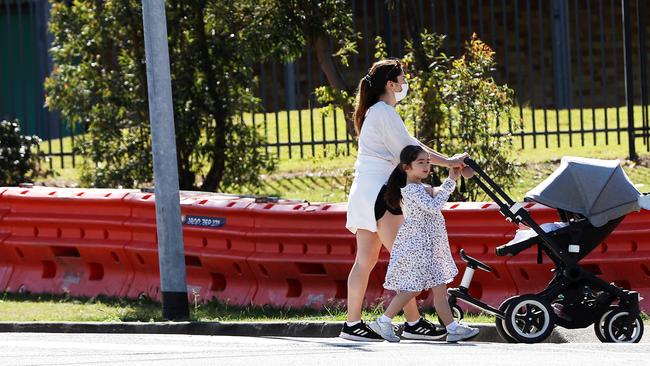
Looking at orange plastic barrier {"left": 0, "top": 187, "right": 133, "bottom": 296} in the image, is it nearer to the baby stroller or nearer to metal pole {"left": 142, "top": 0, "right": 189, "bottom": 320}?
metal pole {"left": 142, "top": 0, "right": 189, "bottom": 320}

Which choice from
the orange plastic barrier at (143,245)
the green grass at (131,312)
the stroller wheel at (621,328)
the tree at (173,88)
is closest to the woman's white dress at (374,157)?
the green grass at (131,312)

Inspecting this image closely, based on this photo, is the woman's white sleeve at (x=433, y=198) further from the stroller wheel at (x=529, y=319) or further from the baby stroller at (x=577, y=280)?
the stroller wheel at (x=529, y=319)

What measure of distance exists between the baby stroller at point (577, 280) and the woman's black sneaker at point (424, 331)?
38cm

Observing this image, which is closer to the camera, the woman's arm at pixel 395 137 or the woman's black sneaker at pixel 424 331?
the woman's arm at pixel 395 137

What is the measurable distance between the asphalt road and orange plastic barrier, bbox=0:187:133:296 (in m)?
2.26

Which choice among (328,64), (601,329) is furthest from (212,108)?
(601,329)

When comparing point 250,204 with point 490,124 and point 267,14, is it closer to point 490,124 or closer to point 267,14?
point 490,124

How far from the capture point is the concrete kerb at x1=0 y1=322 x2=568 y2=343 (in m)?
9.91

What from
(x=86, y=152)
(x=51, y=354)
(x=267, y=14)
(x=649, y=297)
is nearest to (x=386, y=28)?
(x=267, y=14)

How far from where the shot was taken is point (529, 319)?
9164 millimetres

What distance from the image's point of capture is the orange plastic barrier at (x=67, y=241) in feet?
40.9

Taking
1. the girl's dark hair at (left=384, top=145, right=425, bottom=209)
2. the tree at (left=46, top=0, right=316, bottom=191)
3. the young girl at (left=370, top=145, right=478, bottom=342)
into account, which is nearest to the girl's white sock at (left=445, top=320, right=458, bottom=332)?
the young girl at (left=370, top=145, right=478, bottom=342)

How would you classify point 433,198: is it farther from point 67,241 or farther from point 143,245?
point 67,241

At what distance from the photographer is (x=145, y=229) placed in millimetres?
12195
